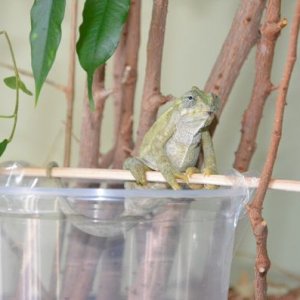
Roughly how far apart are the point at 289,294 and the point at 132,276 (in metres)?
0.44

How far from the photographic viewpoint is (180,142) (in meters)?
0.79

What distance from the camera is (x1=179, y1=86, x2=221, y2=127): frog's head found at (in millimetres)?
725

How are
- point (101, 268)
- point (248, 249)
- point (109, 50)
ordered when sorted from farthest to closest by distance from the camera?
point (248, 249) → point (101, 268) → point (109, 50)

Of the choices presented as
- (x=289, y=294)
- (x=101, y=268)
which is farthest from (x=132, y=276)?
(x=289, y=294)

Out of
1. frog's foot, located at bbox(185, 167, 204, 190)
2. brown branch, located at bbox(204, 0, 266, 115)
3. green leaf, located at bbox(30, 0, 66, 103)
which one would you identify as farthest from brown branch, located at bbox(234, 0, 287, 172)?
green leaf, located at bbox(30, 0, 66, 103)

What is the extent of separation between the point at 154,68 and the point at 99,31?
21 centimetres

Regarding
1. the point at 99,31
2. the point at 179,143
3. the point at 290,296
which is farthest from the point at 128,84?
the point at 290,296

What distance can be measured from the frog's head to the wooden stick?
0.08 m

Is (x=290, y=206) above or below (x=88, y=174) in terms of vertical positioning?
below

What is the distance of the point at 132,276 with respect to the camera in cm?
70

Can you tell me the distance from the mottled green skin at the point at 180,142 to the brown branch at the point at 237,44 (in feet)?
0.29

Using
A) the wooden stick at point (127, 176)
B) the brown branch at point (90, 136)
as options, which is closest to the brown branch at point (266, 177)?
the wooden stick at point (127, 176)

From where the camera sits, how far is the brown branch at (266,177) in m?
0.57

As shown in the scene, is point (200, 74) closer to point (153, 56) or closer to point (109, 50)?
point (153, 56)
